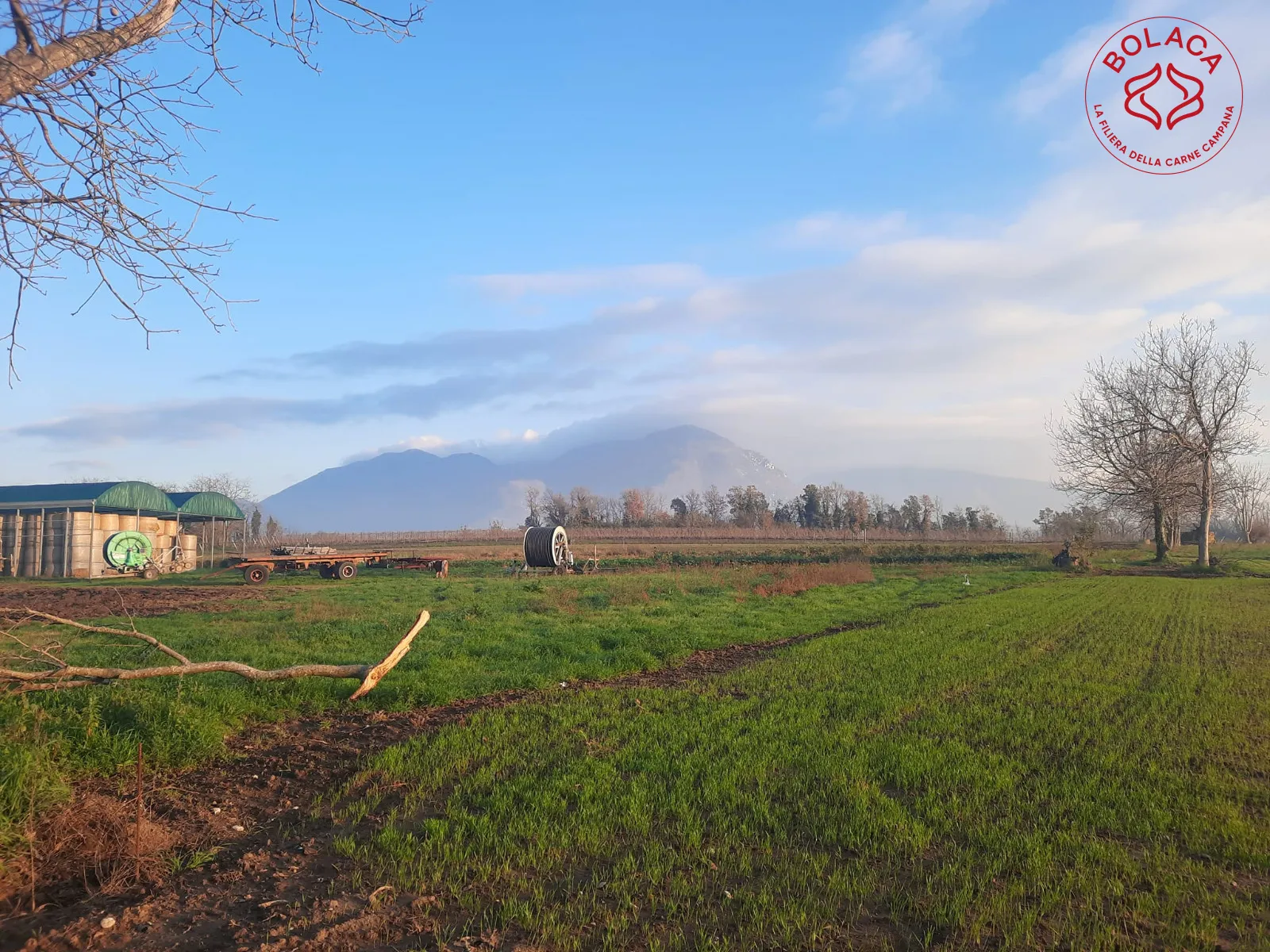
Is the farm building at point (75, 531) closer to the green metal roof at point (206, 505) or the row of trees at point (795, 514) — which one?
the green metal roof at point (206, 505)

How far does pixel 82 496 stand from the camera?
3494cm

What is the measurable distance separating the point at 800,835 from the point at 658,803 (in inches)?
46.9

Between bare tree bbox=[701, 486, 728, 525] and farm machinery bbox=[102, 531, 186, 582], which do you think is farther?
bare tree bbox=[701, 486, 728, 525]

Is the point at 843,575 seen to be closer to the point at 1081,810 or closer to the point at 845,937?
the point at 1081,810

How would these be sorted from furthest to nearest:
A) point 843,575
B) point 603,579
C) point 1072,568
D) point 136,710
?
point 1072,568, point 843,575, point 603,579, point 136,710

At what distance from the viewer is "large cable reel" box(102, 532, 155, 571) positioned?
34.5 m

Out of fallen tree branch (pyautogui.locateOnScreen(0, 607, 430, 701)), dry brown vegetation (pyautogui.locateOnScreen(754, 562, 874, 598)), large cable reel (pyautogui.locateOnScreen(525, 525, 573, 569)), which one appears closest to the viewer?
fallen tree branch (pyautogui.locateOnScreen(0, 607, 430, 701))

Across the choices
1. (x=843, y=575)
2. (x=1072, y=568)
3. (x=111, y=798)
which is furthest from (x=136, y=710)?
(x=1072, y=568)

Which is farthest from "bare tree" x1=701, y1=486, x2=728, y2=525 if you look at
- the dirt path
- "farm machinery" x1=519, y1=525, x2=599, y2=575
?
the dirt path

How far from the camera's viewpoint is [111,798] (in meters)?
5.34

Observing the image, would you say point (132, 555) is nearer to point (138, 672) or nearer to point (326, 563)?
point (326, 563)

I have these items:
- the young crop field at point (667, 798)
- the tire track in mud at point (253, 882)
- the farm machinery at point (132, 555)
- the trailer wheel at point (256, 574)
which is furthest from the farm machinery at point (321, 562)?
the tire track in mud at point (253, 882)

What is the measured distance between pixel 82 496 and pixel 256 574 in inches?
442

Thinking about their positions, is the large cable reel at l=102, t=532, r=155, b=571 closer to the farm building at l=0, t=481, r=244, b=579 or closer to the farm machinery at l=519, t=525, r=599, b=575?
the farm building at l=0, t=481, r=244, b=579
